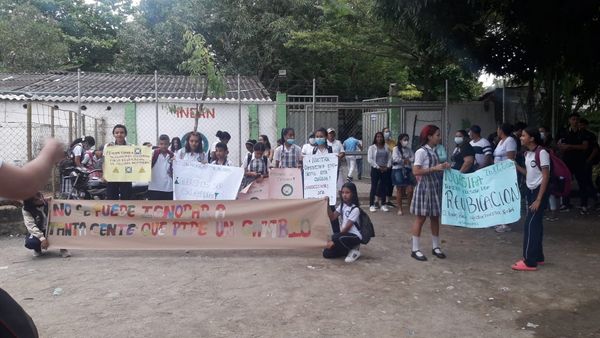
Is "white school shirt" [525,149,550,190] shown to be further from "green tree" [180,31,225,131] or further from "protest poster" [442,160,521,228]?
"green tree" [180,31,225,131]

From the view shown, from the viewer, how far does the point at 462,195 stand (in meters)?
6.89

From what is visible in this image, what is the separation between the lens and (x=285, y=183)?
7.89 meters

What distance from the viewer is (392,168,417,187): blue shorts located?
993 centimetres

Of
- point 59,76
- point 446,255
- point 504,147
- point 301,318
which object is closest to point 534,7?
point 504,147

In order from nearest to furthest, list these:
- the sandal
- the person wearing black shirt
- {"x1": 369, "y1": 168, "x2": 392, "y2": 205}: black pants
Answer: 1. the sandal
2. the person wearing black shirt
3. {"x1": 369, "y1": 168, "x2": 392, "y2": 205}: black pants

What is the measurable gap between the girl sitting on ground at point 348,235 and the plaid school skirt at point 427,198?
73cm

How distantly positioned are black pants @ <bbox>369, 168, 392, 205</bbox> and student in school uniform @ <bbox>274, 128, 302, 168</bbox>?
2.17 meters

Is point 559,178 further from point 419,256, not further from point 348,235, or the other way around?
point 348,235

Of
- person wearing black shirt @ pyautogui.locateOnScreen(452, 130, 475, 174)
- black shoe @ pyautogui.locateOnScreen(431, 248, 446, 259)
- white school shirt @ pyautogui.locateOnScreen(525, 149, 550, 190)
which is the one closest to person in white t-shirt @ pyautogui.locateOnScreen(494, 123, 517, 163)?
person wearing black shirt @ pyautogui.locateOnScreen(452, 130, 475, 174)

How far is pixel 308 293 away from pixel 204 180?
2.71m

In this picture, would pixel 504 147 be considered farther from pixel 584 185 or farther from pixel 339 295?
pixel 339 295

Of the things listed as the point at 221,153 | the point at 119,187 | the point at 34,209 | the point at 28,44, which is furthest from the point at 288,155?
the point at 28,44

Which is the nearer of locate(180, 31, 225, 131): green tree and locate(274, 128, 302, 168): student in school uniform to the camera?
locate(180, 31, 225, 131): green tree

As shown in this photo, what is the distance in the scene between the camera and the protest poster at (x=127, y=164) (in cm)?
741
